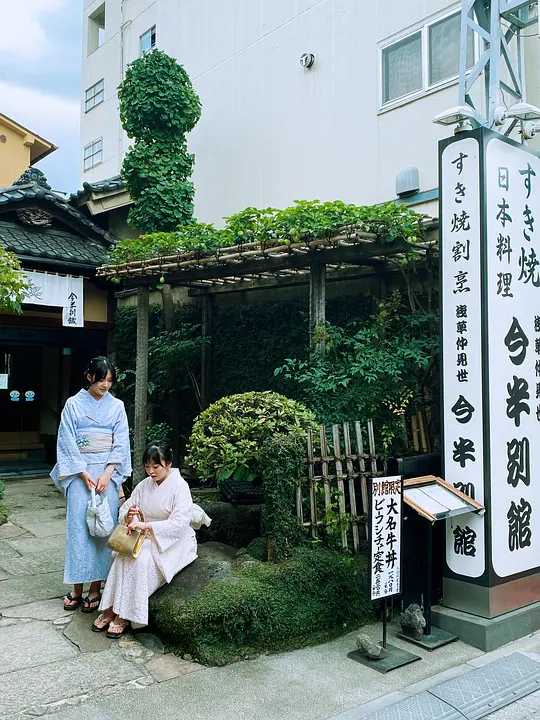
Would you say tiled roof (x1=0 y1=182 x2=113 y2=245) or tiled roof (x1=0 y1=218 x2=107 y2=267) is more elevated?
tiled roof (x1=0 y1=182 x2=113 y2=245)

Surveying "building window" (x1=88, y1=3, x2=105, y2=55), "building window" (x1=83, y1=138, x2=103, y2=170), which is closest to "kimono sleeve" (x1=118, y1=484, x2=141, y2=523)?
"building window" (x1=83, y1=138, x2=103, y2=170)

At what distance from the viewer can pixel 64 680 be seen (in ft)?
15.1

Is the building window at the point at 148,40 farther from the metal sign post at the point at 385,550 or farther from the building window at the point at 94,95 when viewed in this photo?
the metal sign post at the point at 385,550

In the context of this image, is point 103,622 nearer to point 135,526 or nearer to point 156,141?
point 135,526

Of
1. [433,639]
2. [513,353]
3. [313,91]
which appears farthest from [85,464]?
[313,91]

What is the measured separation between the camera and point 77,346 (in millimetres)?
14695

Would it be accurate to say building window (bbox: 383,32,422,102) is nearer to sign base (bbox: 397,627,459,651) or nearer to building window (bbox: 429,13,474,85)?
building window (bbox: 429,13,474,85)

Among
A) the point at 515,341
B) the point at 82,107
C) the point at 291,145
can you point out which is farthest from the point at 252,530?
the point at 82,107

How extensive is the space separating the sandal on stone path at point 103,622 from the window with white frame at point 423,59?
798 cm

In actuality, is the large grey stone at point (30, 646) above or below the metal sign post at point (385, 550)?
below

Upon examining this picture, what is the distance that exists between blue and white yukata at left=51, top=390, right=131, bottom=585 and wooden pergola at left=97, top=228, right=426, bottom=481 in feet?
9.72

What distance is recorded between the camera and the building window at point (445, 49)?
8.84 metres

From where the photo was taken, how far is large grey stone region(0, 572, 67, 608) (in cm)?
617

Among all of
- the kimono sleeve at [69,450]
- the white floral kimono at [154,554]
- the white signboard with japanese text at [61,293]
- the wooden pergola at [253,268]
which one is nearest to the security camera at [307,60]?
the wooden pergola at [253,268]
